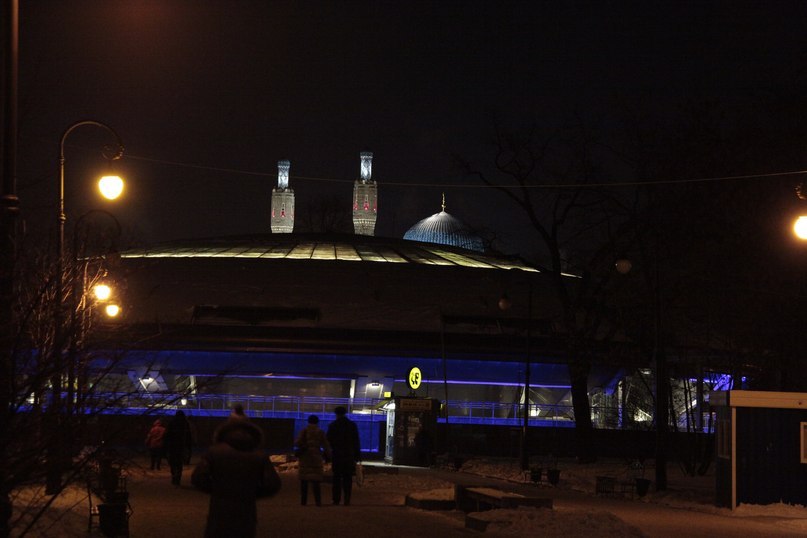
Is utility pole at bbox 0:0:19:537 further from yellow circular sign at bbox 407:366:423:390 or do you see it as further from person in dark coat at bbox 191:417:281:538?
yellow circular sign at bbox 407:366:423:390

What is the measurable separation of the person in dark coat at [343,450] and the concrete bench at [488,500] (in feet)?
5.95

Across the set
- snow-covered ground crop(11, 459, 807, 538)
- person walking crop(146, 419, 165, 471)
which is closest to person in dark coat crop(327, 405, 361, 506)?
snow-covered ground crop(11, 459, 807, 538)

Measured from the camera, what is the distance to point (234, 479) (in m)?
9.77

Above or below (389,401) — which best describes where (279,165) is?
above

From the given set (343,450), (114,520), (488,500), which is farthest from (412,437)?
(114,520)

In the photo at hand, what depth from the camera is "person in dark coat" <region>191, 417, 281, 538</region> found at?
9.76 meters

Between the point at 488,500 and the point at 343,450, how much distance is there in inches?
96.5

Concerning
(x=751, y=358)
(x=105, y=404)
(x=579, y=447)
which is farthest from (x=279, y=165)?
(x=105, y=404)

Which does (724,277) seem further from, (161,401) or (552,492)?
(161,401)

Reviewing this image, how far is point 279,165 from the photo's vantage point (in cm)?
15250

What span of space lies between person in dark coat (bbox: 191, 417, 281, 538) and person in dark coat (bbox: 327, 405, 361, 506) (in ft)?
31.3

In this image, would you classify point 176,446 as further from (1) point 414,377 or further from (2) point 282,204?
(2) point 282,204

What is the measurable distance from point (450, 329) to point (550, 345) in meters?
5.15

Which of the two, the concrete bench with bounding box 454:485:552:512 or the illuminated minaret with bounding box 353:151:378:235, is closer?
the concrete bench with bounding box 454:485:552:512
